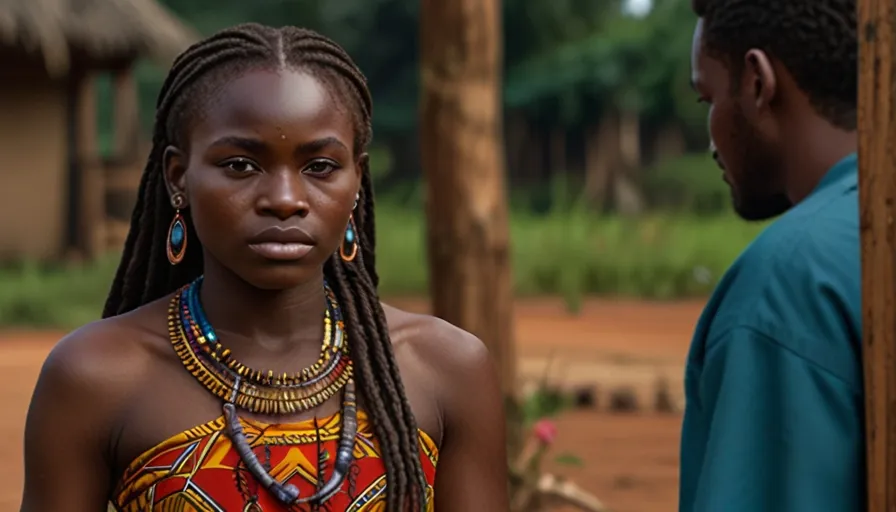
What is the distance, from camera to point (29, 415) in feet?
5.95

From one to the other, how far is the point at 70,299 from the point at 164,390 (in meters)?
10.8

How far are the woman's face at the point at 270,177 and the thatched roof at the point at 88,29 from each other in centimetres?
1211

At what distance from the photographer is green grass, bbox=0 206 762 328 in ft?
41.4

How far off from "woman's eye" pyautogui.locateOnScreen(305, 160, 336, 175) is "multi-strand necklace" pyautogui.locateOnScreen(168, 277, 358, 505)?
25cm

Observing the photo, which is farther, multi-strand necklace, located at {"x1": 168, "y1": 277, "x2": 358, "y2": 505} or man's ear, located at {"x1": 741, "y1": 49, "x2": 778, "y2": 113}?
man's ear, located at {"x1": 741, "y1": 49, "x2": 778, "y2": 113}

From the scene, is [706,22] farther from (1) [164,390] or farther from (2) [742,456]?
(1) [164,390]

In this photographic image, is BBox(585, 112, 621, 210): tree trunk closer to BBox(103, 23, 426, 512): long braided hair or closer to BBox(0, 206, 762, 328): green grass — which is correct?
BBox(0, 206, 762, 328): green grass

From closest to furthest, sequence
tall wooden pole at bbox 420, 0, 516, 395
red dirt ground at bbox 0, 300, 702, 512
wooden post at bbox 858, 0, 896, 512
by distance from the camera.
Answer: wooden post at bbox 858, 0, 896, 512 → tall wooden pole at bbox 420, 0, 516, 395 → red dirt ground at bbox 0, 300, 702, 512

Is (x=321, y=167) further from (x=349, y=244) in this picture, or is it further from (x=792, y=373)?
(x=792, y=373)

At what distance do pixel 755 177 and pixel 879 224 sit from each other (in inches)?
16.2

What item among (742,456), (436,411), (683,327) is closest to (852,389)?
(742,456)

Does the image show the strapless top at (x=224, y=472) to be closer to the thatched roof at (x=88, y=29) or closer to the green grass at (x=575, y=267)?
the green grass at (x=575, y=267)

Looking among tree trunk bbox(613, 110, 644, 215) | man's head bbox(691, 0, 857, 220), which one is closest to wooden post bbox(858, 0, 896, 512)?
man's head bbox(691, 0, 857, 220)

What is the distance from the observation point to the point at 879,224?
5.48 feet
